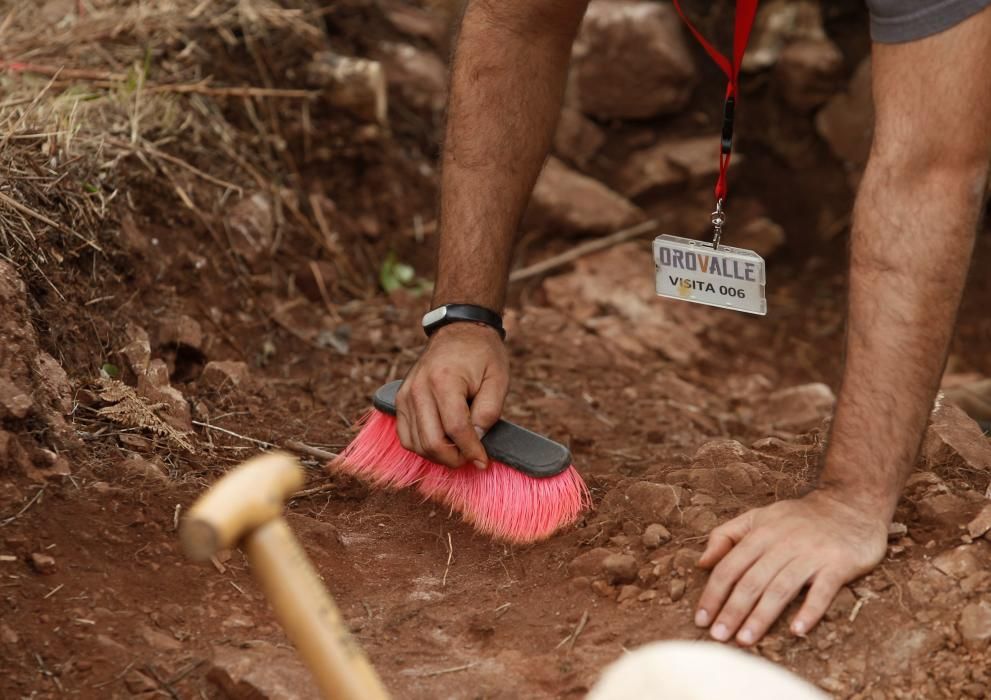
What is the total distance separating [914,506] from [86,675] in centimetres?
141

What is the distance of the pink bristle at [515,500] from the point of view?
6.91ft

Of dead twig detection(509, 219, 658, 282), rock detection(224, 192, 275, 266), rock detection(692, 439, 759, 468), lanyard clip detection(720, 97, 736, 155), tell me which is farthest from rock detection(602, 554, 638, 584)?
dead twig detection(509, 219, 658, 282)

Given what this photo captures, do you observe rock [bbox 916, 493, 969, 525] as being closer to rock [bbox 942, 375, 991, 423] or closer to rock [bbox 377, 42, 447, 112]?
rock [bbox 942, 375, 991, 423]

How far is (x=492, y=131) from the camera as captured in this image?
8.09ft

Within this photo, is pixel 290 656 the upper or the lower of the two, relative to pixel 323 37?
lower

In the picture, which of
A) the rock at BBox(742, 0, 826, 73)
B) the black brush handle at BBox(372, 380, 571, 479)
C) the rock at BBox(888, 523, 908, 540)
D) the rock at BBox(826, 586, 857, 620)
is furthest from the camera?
the rock at BBox(742, 0, 826, 73)

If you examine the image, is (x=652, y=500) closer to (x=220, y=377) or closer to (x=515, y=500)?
(x=515, y=500)

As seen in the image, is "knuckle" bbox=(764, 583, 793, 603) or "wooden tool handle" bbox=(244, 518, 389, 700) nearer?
"wooden tool handle" bbox=(244, 518, 389, 700)

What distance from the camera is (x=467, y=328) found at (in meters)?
2.32

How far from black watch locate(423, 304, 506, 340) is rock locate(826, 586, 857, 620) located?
90cm

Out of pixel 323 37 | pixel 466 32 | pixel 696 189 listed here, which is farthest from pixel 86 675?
pixel 696 189

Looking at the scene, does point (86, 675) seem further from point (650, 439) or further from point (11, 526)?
point (650, 439)

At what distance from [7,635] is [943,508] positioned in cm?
154

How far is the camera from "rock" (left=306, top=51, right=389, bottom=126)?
364 centimetres
